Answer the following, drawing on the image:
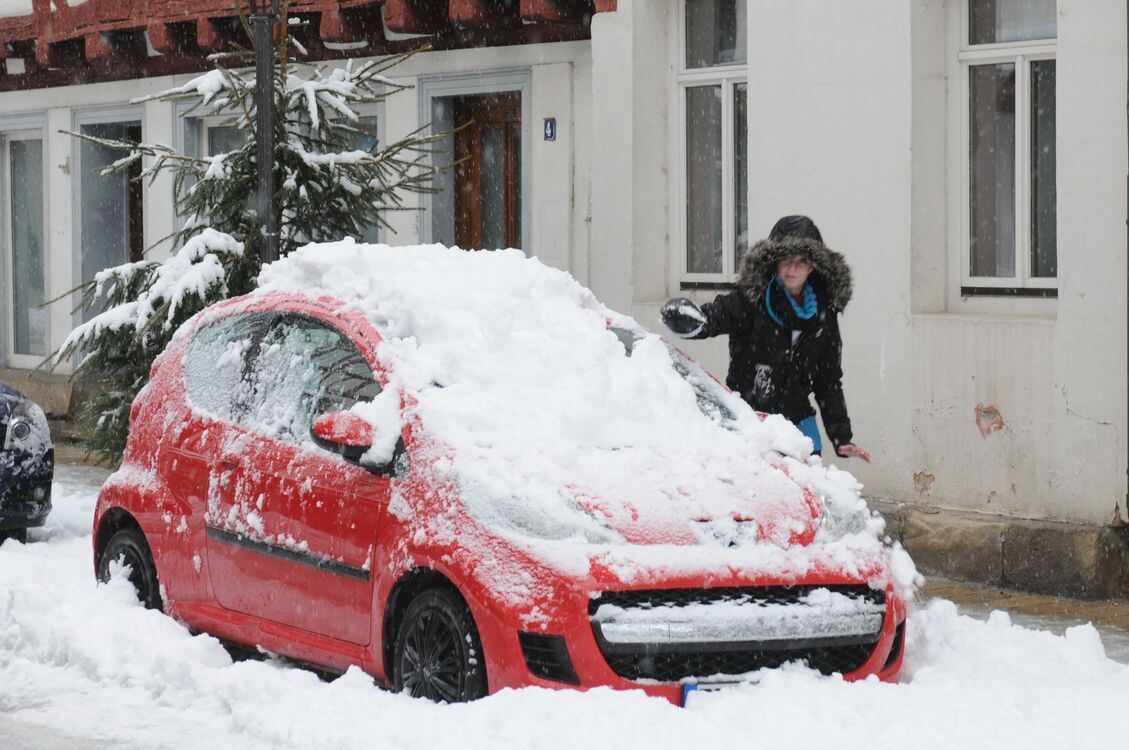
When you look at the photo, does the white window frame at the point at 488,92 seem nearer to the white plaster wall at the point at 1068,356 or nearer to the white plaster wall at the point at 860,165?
the white plaster wall at the point at 860,165

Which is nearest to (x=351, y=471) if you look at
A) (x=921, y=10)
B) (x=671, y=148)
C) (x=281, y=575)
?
(x=281, y=575)

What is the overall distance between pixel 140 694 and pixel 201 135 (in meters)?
12.9

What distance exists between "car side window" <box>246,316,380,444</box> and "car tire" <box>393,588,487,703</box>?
0.97m

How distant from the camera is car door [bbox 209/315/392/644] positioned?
721cm

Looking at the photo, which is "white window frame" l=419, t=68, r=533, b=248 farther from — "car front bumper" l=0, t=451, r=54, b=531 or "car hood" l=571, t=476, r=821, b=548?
"car hood" l=571, t=476, r=821, b=548

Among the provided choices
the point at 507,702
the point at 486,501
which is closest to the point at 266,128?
the point at 486,501

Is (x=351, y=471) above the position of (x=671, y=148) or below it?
below

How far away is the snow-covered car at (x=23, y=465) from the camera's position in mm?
11766

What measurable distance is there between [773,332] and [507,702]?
3211 mm

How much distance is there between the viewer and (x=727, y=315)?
360 inches

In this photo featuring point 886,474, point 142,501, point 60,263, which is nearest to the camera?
point 142,501

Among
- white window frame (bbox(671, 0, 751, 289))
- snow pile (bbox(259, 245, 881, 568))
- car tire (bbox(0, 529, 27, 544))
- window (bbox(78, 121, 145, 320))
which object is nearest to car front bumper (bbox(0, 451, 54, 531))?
Result: car tire (bbox(0, 529, 27, 544))

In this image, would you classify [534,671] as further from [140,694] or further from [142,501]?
[142,501]

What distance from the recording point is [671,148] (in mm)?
14484
